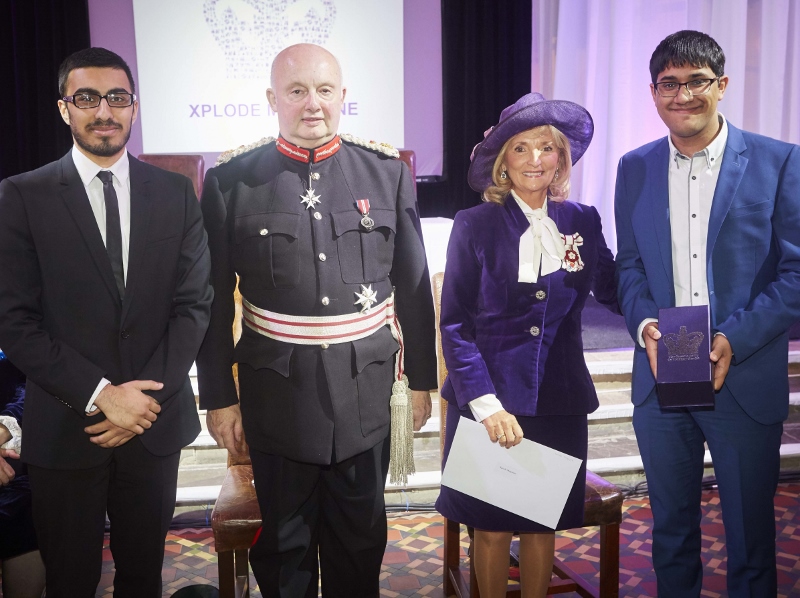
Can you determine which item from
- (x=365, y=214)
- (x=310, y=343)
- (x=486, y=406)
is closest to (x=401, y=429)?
(x=486, y=406)

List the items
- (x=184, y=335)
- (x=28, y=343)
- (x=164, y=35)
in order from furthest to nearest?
(x=164, y=35)
(x=184, y=335)
(x=28, y=343)

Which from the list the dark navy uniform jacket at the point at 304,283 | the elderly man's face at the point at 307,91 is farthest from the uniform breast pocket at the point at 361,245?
the elderly man's face at the point at 307,91

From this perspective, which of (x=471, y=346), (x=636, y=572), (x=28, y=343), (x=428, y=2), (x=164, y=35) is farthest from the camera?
(x=428, y=2)

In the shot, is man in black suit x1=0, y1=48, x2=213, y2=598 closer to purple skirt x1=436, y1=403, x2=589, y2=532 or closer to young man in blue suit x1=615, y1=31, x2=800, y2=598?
purple skirt x1=436, y1=403, x2=589, y2=532

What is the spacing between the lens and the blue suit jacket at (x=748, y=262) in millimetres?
1975

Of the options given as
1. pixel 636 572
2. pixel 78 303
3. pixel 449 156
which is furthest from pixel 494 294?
pixel 449 156

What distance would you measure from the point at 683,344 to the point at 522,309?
409mm

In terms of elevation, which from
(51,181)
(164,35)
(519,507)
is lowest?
(519,507)

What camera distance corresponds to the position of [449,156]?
235 inches

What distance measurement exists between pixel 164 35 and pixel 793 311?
457 centimetres

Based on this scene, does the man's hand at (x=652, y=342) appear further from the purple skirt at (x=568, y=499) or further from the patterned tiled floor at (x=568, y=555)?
the patterned tiled floor at (x=568, y=555)

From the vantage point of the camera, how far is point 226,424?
205 centimetres

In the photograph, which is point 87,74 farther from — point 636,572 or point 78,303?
point 636,572

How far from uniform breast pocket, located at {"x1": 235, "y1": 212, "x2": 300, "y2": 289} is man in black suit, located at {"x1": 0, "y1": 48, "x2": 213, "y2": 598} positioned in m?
0.13
